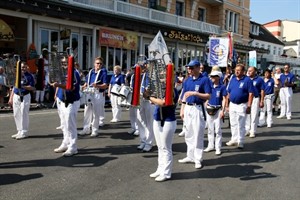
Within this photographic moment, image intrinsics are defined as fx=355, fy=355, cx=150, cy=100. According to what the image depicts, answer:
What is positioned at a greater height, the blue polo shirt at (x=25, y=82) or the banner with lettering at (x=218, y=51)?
the banner with lettering at (x=218, y=51)

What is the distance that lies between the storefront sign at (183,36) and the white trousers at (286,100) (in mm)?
12154

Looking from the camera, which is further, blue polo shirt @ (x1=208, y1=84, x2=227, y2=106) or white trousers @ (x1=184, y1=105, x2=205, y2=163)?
blue polo shirt @ (x1=208, y1=84, x2=227, y2=106)

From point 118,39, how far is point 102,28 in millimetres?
1579

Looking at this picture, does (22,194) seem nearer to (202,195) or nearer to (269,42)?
(202,195)

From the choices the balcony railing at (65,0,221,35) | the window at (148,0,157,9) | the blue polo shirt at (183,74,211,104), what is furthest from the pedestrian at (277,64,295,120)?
the window at (148,0,157,9)

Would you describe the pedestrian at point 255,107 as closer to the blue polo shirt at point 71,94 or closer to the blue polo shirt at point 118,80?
the blue polo shirt at point 118,80

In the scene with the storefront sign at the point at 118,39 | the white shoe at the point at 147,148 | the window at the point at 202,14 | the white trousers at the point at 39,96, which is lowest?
the white shoe at the point at 147,148

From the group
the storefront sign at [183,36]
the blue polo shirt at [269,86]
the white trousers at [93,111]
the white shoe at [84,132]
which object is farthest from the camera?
the storefront sign at [183,36]

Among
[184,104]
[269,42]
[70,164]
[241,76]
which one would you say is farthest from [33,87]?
[269,42]

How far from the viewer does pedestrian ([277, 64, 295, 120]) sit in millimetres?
14470

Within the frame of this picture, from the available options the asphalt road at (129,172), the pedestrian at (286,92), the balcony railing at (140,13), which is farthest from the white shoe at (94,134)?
the balcony railing at (140,13)

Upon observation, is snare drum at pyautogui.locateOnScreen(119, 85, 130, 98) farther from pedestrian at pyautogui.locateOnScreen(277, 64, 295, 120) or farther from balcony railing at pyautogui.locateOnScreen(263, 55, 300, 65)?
balcony railing at pyautogui.locateOnScreen(263, 55, 300, 65)

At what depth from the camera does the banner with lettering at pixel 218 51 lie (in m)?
14.7

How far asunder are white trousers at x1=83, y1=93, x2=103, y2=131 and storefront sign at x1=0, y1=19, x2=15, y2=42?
9649 mm
